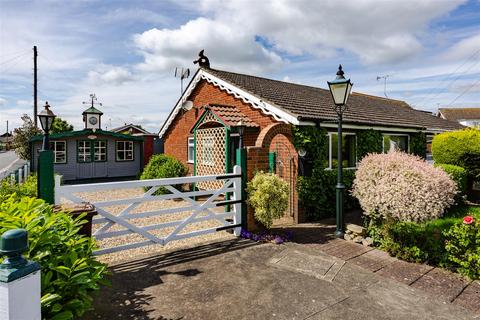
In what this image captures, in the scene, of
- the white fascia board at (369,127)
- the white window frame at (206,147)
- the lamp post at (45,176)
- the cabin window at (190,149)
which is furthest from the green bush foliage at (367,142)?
the lamp post at (45,176)

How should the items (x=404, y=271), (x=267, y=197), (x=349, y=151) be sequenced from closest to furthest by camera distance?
(x=404, y=271), (x=267, y=197), (x=349, y=151)

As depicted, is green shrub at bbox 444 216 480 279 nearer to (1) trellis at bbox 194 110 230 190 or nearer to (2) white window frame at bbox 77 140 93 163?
(1) trellis at bbox 194 110 230 190

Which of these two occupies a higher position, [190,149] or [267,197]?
[190,149]

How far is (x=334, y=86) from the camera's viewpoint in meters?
6.51

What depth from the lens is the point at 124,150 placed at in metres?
20.3

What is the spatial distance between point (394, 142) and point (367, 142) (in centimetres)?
257

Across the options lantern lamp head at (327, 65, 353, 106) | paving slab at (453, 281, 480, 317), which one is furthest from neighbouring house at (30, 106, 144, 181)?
paving slab at (453, 281, 480, 317)

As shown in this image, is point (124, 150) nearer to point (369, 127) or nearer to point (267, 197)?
point (369, 127)

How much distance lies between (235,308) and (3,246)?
2713mm

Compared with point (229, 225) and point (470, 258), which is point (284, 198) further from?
point (470, 258)

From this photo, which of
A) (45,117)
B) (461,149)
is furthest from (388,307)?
(461,149)

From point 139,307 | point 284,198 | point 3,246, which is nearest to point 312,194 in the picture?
point 284,198

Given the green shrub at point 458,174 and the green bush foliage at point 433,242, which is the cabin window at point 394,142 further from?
the green bush foliage at point 433,242

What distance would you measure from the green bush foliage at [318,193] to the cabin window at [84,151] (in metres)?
16.0
